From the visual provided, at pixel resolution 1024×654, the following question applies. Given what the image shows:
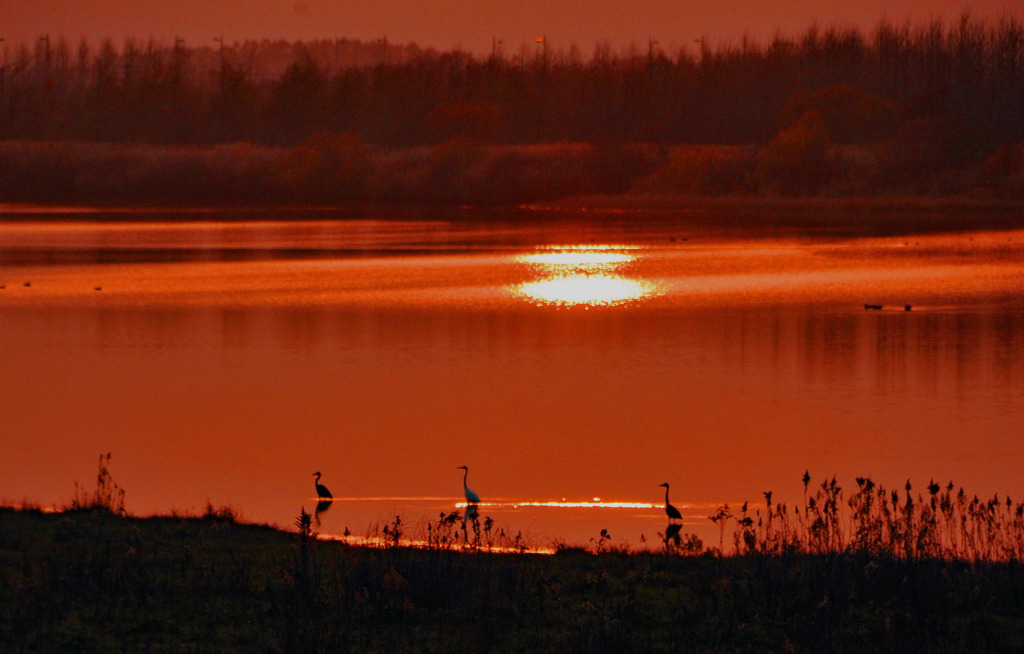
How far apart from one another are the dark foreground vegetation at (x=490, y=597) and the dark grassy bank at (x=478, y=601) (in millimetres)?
14

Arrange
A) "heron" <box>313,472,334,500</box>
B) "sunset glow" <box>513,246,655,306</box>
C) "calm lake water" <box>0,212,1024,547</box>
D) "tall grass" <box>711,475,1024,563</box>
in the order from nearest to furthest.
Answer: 1. "tall grass" <box>711,475,1024,563</box>
2. "heron" <box>313,472,334,500</box>
3. "calm lake water" <box>0,212,1024,547</box>
4. "sunset glow" <box>513,246,655,306</box>

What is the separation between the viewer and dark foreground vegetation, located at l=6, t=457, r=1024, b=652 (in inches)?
278

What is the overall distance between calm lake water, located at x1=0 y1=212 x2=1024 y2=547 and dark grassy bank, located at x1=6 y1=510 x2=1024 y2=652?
2.11 metres

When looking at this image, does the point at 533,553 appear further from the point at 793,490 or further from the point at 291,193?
the point at 291,193

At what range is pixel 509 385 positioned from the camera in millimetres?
18562

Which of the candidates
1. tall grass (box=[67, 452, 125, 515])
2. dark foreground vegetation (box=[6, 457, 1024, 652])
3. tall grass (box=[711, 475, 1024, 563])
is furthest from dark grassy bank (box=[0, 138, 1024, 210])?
dark foreground vegetation (box=[6, 457, 1024, 652])

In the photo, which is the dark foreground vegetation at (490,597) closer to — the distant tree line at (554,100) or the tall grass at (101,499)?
the tall grass at (101,499)

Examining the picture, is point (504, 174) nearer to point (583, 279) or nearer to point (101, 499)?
point (583, 279)

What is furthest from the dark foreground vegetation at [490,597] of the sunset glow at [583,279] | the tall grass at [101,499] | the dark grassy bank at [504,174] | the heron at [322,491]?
the dark grassy bank at [504,174]

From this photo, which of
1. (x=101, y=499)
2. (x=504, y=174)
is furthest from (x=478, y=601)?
(x=504, y=174)

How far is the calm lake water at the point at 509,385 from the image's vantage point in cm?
1259

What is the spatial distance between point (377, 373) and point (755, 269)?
2111 cm

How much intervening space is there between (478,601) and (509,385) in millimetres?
10943

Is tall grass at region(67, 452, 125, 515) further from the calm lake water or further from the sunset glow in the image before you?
the sunset glow
